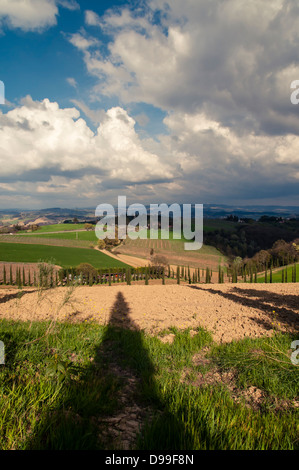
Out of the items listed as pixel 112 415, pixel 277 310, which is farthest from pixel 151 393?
pixel 277 310

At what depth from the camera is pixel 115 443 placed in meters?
1.93

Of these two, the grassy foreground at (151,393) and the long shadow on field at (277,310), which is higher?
the grassy foreground at (151,393)

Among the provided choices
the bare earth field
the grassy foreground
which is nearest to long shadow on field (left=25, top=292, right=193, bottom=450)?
the grassy foreground

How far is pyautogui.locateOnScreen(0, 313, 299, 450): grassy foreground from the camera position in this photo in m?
1.93

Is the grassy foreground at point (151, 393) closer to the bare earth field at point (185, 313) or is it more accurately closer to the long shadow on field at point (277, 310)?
the bare earth field at point (185, 313)

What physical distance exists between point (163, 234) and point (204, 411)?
226 ft

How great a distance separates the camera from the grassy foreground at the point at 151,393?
193 centimetres

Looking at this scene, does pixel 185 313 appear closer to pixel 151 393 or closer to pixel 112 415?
pixel 151 393

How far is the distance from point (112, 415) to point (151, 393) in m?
0.55

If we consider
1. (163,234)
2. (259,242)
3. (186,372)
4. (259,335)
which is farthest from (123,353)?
(259,242)

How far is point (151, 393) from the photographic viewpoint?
273 centimetres

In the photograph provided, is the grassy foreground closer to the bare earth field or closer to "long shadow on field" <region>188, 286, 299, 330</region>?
the bare earth field

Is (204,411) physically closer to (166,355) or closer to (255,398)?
(255,398)

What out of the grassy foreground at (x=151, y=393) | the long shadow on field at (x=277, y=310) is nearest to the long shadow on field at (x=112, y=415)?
the grassy foreground at (x=151, y=393)
